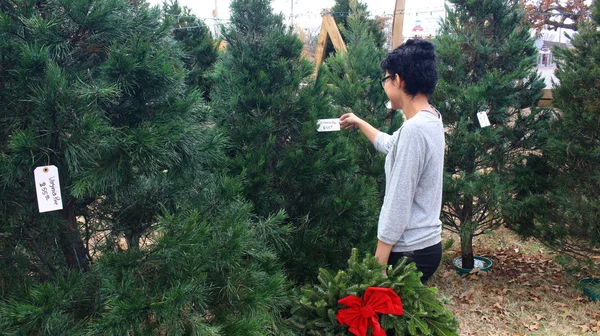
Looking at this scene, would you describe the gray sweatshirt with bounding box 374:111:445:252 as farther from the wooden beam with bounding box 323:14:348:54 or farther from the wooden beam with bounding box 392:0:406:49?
the wooden beam with bounding box 323:14:348:54

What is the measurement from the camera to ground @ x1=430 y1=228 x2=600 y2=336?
391cm

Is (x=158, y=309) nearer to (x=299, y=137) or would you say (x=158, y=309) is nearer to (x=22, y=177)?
(x=22, y=177)

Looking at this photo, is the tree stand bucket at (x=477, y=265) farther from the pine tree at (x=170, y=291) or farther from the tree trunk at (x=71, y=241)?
the tree trunk at (x=71, y=241)

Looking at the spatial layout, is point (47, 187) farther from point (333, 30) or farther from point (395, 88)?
point (333, 30)

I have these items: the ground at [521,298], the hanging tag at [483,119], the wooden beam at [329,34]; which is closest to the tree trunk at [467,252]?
the ground at [521,298]

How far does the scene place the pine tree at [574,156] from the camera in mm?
3963

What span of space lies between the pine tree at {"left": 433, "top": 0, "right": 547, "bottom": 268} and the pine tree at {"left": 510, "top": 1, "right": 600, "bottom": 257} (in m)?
0.33

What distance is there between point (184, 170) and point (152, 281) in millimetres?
431

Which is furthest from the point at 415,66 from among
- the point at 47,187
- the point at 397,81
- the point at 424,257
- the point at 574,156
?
the point at 574,156

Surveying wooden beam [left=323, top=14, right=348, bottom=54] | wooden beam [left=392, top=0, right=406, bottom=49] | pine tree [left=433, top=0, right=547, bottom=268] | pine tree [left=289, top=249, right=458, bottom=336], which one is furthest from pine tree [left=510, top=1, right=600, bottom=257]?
wooden beam [left=323, top=14, right=348, bottom=54]

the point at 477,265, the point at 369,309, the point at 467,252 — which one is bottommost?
the point at 477,265

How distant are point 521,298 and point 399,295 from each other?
3020 millimetres

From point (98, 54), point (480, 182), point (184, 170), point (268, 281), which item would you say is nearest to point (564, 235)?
point (480, 182)

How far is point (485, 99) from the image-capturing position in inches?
180
